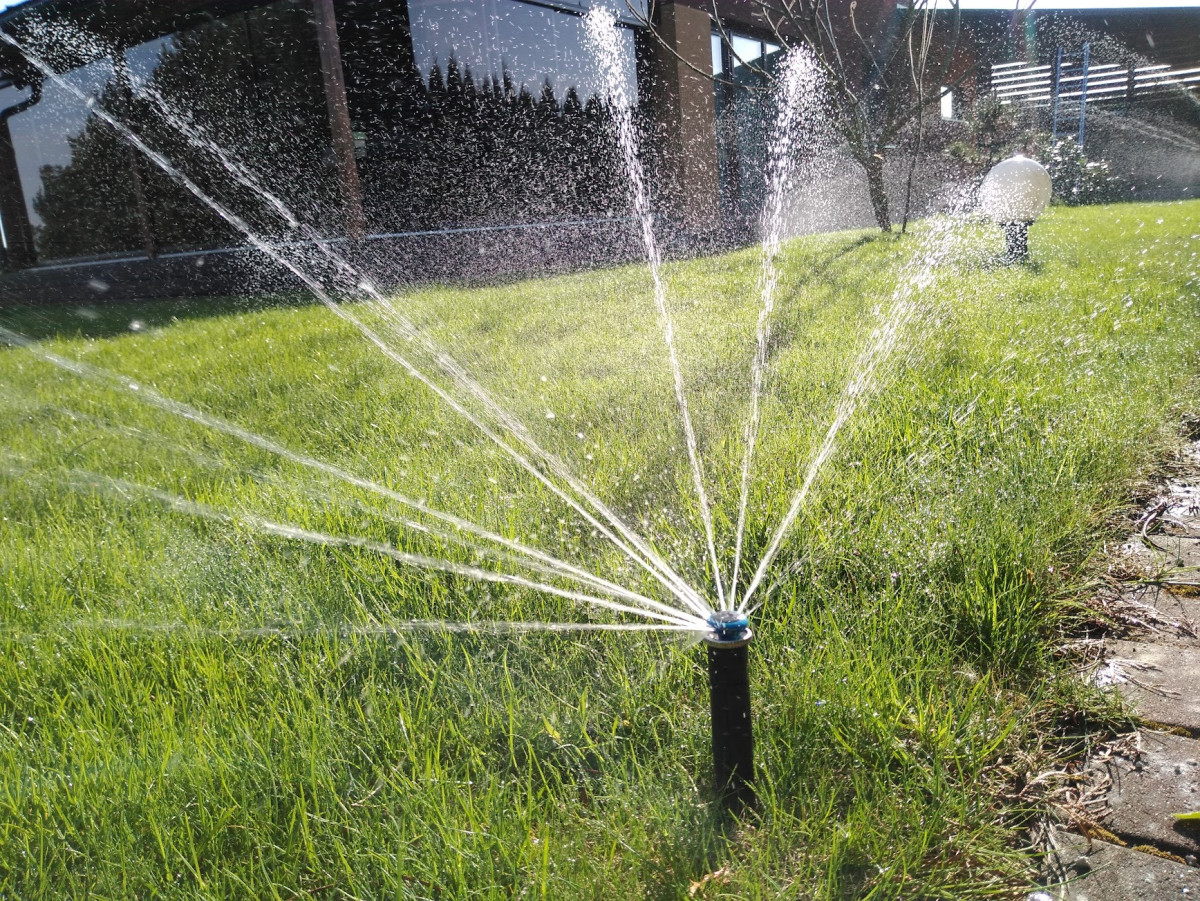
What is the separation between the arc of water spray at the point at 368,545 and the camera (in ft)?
5.47

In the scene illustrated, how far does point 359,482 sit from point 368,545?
49 cm

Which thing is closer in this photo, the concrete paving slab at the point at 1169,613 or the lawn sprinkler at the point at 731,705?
the lawn sprinkler at the point at 731,705

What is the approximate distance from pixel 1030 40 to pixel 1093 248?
1940cm

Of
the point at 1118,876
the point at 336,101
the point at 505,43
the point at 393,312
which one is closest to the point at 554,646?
the point at 1118,876

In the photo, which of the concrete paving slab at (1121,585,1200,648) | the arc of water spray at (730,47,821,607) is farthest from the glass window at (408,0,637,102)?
the concrete paving slab at (1121,585,1200,648)

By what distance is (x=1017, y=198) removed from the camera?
6.52 m

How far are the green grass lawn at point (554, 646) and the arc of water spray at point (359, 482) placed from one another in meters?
0.05

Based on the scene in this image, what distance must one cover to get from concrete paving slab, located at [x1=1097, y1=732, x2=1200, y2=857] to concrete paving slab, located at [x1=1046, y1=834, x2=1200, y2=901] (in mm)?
37

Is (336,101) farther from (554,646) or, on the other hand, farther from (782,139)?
(782,139)

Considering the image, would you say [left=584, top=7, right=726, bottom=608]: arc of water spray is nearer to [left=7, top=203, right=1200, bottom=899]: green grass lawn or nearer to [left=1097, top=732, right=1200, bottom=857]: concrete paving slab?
[left=7, top=203, right=1200, bottom=899]: green grass lawn

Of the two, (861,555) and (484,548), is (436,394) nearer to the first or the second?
(484,548)

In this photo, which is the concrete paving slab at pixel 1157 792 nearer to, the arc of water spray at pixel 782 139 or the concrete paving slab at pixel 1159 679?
the concrete paving slab at pixel 1159 679

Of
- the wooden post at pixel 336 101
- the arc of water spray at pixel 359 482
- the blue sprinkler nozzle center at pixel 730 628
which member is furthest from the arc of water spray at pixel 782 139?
the blue sprinkler nozzle center at pixel 730 628

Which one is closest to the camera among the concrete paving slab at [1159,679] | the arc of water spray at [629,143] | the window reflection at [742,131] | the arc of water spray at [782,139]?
the concrete paving slab at [1159,679]
